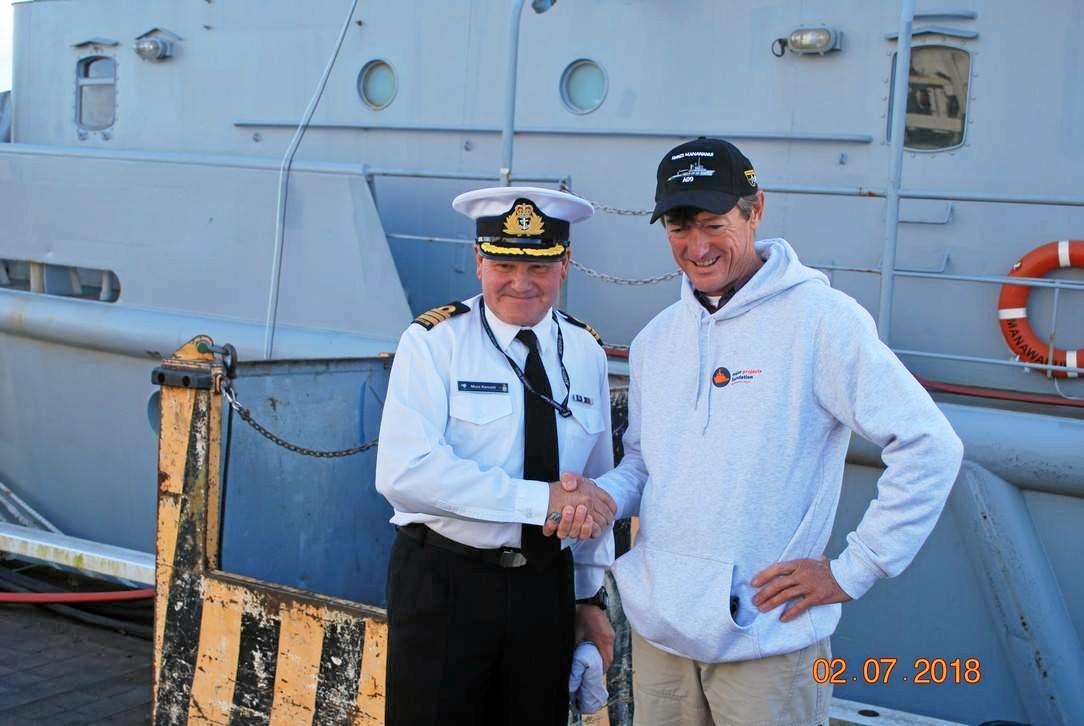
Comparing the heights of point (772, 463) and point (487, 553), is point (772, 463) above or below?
above

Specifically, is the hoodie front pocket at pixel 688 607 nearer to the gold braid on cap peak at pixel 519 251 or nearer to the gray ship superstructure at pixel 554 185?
the gold braid on cap peak at pixel 519 251

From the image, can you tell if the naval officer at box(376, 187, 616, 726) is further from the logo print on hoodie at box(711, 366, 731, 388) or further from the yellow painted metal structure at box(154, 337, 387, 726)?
the yellow painted metal structure at box(154, 337, 387, 726)

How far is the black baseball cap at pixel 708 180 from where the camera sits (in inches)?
79.7

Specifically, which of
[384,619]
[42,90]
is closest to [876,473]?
[384,619]

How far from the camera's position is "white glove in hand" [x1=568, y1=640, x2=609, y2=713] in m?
2.54

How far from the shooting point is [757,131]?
17.2 feet

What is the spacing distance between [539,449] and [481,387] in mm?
181

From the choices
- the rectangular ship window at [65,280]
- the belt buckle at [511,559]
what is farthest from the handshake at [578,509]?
the rectangular ship window at [65,280]

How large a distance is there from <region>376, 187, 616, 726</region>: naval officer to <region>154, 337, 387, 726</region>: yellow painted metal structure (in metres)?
0.95

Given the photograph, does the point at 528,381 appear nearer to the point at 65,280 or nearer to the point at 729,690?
the point at 729,690

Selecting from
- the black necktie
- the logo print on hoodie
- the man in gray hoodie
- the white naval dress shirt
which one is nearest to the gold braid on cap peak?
the white naval dress shirt

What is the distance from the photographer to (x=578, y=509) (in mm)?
2248

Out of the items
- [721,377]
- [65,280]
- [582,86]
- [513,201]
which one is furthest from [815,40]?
[65,280]

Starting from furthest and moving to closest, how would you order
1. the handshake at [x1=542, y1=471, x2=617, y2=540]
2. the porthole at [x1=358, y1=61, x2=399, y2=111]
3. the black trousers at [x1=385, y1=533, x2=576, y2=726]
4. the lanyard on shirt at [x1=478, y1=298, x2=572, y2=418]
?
the porthole at [x1=358, y1=61, x2=399, y2=111]
the lanyard on shirt at [x1=478, y1=298, x2=572, y2=418]
the black trousers at [x1=385, y1=533, x2=576, y2=726]
the handshake at [x1=542, y1=471, x2=617, y2=540]
